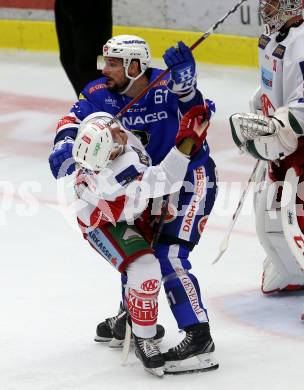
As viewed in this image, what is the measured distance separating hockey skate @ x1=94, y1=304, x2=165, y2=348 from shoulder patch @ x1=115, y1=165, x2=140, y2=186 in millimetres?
675

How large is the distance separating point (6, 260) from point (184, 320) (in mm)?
1590

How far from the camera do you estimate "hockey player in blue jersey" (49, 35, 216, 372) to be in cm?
417

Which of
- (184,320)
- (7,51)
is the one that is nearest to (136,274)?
(184,320)

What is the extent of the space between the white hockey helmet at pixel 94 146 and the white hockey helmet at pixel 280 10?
894 millimetres

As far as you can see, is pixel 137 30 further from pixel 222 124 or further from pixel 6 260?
pixel 6 260

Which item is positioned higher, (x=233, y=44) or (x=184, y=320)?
(x=184, y=320)

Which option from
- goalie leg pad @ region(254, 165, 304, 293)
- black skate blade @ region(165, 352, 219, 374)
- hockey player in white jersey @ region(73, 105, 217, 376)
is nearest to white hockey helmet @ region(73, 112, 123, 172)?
hockey player in white jersey @ region(73, 105, 217, 376)

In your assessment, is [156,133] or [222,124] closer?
[156,133]

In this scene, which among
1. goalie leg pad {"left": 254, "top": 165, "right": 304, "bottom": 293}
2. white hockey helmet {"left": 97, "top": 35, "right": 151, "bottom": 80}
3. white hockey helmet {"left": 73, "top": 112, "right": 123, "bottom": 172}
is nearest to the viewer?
white hockey helmet {"left": 73, "top": 112, "right": 123, "bottom": 172}

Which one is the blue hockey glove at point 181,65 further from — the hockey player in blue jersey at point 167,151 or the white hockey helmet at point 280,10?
the white hockey helmet at point 280,10

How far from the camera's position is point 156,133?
428cm

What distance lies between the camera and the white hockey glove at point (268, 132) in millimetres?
4434

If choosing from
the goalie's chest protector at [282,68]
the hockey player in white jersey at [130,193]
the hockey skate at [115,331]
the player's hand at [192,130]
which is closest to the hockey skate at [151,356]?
the hockey player in white jersey at [130,193]

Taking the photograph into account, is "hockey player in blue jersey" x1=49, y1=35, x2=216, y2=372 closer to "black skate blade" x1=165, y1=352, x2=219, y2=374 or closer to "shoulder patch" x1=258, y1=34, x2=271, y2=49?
"black skate blade" x1=165, y1=352, x2=219, y2=374
